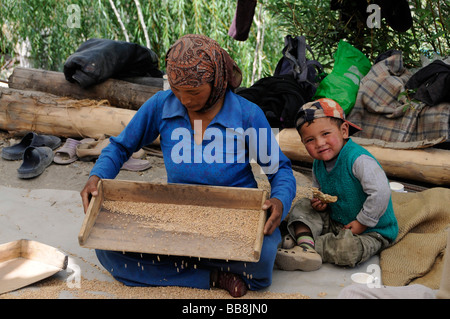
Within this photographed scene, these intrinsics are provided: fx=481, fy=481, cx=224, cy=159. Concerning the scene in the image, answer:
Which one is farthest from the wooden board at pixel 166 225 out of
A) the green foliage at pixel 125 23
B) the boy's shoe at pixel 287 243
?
the green foliage at pixel 125 23

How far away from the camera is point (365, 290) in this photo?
6.19 ft

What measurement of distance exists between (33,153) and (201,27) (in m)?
2.80

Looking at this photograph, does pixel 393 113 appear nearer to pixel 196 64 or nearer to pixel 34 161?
pixel 196 64

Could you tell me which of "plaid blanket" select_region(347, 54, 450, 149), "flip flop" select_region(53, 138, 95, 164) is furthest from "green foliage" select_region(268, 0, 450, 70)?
"flip flop" select_region(53, 138, 95, 164)

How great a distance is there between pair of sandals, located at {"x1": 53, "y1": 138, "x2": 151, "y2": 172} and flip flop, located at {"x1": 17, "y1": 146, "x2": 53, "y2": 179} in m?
0.10

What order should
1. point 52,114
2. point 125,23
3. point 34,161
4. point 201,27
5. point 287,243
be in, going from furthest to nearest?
1. point 125,23
2. point 201,27
3. point 52,114
4. point 34,161
5. point 287,243

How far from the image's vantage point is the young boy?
279cm

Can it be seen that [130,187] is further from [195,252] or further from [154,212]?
[195,252]

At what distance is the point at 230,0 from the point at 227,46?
61 cm

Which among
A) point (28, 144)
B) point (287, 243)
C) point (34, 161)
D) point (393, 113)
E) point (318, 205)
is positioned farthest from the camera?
point (28, 144)

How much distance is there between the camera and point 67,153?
4.80 meters

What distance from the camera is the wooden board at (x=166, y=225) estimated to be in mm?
2340

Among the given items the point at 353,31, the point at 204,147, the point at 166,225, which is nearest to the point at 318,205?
the point at 204,147

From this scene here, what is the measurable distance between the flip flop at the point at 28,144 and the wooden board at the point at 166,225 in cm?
255
